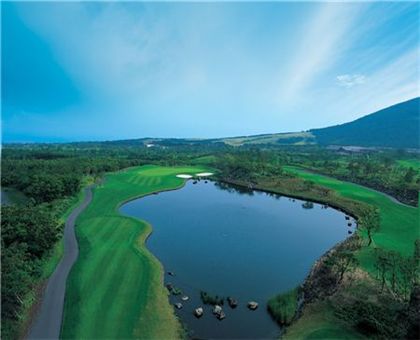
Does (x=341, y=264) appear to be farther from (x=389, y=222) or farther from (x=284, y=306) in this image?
(x=389, y=222)

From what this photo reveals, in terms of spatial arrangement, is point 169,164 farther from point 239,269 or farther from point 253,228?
point 239,269

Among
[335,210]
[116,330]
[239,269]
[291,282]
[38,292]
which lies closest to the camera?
[116,330]

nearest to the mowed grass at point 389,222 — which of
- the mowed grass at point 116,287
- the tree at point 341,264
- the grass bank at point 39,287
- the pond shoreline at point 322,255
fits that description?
the tree at point 341,264

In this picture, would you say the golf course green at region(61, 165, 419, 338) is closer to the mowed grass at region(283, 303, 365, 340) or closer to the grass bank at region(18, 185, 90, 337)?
the mowed grass at region(283, 303, 365, 340)

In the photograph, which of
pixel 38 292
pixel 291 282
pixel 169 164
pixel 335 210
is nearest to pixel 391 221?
pixel 335 210

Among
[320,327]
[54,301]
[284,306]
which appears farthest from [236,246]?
[54,301]

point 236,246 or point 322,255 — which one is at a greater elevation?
point 236,246
